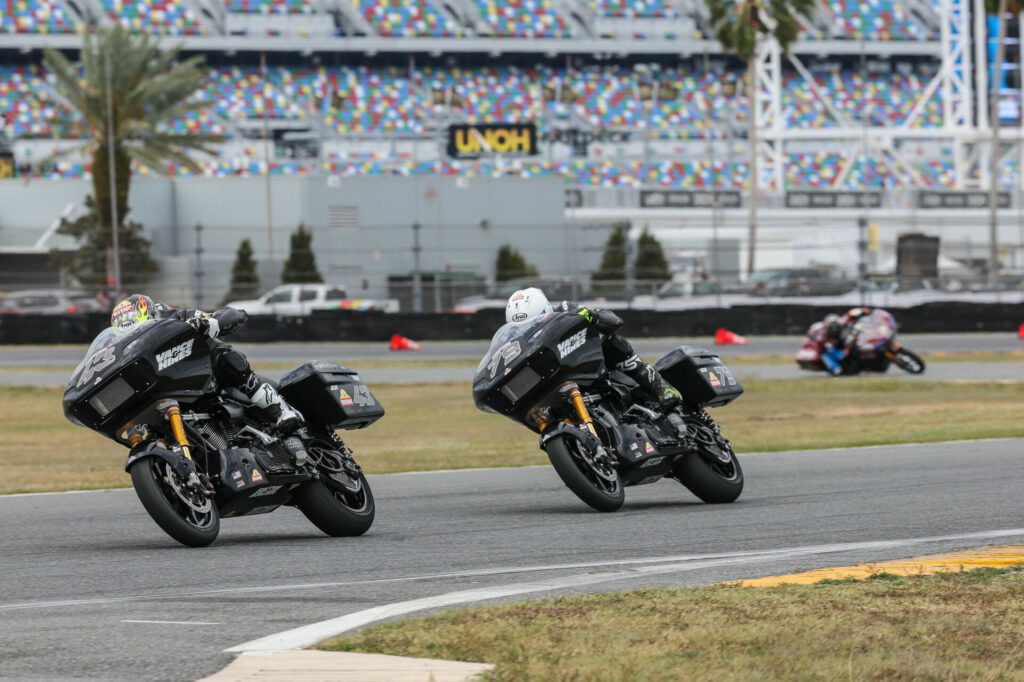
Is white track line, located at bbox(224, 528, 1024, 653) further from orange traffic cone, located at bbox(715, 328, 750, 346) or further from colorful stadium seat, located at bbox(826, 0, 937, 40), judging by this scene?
colorful stadium seat, located at bbox(826, 0, 937, 40)

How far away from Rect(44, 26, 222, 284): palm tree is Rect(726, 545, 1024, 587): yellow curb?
38.4 m

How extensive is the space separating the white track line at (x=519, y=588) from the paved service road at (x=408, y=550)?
0.10ft

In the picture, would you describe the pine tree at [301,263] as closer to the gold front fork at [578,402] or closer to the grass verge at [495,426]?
the grass verge at [495,426]

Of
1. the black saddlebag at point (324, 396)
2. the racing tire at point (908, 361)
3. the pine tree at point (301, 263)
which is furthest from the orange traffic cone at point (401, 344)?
the black saddlebag at point (324, 396)

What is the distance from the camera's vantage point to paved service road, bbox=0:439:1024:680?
5.41 m

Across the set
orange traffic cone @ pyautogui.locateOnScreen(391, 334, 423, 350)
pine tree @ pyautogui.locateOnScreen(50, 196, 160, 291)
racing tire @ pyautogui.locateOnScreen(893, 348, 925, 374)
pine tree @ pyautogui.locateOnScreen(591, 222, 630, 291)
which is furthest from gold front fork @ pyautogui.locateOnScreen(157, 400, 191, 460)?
pine tree @ pyautogui.locateOnScreen(591, 222, 630, 291)

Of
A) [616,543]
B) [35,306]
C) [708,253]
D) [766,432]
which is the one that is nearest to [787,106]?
[708,253]

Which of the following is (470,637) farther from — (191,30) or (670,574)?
(191,30)

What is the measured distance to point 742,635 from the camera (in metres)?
5.04

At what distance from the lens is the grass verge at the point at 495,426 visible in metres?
13.7

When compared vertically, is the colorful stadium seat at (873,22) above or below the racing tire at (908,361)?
above

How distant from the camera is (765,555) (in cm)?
727

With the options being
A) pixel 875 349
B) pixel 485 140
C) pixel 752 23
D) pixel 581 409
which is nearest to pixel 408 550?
pixel 581 409

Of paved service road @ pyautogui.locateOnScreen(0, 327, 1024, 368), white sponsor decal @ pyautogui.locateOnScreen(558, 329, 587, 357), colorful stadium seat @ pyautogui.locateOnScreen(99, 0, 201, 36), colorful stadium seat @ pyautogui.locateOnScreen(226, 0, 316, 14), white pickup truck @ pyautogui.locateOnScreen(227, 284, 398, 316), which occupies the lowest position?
paved service road @ pyautogui.locateOnScreen(0, 327, 1024, 368)
